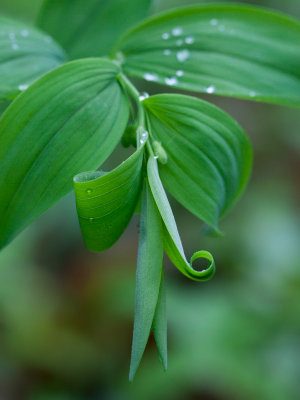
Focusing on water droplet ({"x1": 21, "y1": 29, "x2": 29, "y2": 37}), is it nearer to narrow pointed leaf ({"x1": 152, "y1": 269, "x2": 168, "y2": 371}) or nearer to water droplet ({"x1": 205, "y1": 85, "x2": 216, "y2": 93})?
water droplet ({"x1": 205, "y1": 85, "x2": 216, "y2": 93})

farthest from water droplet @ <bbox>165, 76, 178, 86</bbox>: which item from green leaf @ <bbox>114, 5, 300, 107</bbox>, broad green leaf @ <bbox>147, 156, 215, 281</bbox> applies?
broad green leaf @ <bbox>147, 156, 215, 281</bbox>

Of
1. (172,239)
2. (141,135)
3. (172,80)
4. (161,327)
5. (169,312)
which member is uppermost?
(172,80)

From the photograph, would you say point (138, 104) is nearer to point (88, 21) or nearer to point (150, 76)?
point (150, 76)

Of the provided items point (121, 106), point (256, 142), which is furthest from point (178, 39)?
point (256, 142)

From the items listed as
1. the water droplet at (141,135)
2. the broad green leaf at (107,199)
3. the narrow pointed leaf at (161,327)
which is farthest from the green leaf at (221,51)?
the narrow pointed leaf at (161,327)

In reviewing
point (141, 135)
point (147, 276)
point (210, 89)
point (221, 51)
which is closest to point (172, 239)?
point (147, 276)

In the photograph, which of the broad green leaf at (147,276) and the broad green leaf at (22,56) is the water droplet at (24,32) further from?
the broad green leaf at (147,276)

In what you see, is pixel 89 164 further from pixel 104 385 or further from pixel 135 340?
pixel 104 385
